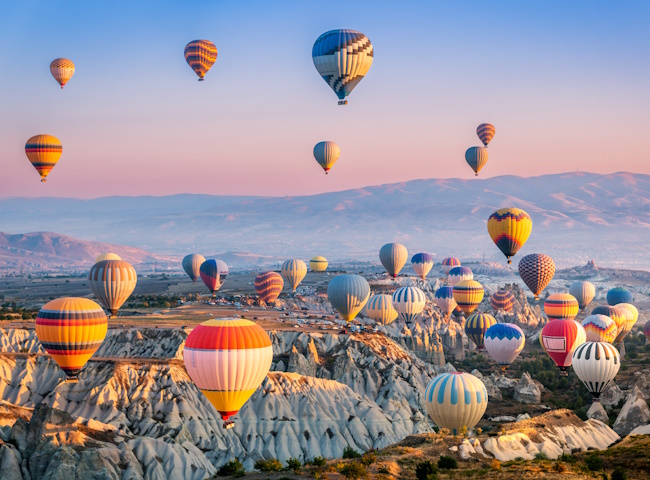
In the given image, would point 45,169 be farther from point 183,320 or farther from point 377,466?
point 377,466

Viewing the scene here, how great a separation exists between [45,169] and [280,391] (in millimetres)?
43445

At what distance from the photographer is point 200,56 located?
391ft

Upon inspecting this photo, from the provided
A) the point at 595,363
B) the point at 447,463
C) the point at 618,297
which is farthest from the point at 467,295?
the point at 447,463

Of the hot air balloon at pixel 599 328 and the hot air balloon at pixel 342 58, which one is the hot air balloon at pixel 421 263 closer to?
the hot air balloon at pixel 599 328

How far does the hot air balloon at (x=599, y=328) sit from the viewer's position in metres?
121

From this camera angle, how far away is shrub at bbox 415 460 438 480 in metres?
54.7

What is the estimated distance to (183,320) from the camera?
128 meters

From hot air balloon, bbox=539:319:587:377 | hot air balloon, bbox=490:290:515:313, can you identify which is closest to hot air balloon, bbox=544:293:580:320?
hot air balloon, bbox=539:319:587:377

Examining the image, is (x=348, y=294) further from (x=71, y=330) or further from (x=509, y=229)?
(x=71, y=330)

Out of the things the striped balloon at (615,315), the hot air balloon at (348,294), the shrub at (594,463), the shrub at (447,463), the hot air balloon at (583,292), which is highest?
the hot air balloon at (348,294)

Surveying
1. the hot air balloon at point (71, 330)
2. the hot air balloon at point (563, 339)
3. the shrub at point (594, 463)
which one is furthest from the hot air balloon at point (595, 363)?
the hot air balloon at point (71, 330)

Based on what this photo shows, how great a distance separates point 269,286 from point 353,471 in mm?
101167

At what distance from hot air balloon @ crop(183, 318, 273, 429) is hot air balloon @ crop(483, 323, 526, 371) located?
5063 cm

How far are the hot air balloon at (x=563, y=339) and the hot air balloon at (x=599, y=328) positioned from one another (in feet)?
48.5
